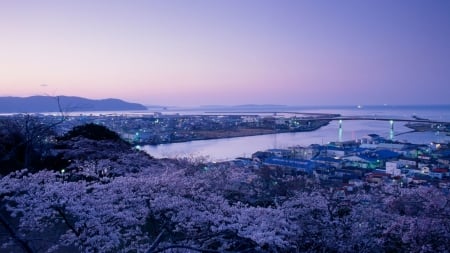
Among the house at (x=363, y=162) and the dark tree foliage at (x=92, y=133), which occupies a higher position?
the dark tree foliage at (x=92, y=133)

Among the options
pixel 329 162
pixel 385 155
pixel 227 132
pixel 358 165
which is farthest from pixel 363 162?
pixel 227 132

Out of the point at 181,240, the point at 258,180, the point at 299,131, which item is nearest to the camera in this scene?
the point at 181,240

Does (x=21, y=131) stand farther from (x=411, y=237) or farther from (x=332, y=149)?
(x=332, y=149)

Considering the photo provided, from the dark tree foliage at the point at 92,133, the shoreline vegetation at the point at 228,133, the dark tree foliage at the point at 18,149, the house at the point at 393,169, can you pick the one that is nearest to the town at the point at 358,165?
the house at the point at 393,169

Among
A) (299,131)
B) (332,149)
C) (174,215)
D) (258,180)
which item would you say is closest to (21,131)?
(258,180)

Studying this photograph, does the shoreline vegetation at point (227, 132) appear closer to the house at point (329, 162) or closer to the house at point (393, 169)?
the house at point (329, 162)

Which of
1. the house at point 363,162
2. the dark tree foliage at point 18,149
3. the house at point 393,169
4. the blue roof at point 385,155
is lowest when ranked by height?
the blue roof at point 385,155

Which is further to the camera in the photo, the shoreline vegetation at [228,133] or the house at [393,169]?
the shoreline vegetation at [228,133]

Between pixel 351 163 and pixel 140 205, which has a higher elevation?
pixel 140 205
